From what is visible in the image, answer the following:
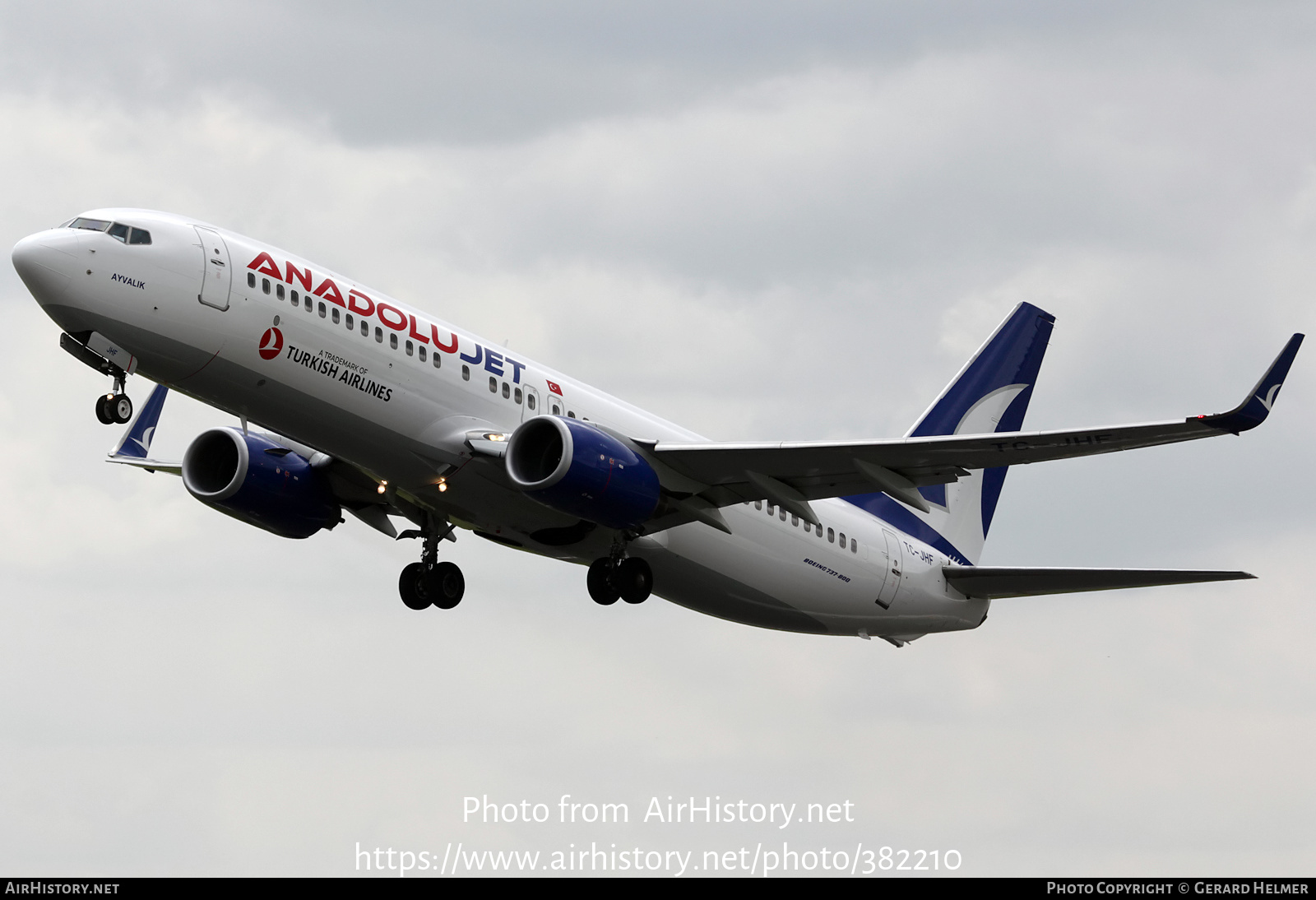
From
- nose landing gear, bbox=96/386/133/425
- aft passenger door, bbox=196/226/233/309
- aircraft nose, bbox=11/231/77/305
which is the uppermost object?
aft passenger door, bbox=196/226/233/309

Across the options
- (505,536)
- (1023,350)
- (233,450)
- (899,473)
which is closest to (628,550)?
(505,536)

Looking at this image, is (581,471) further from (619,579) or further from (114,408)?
(114,408)

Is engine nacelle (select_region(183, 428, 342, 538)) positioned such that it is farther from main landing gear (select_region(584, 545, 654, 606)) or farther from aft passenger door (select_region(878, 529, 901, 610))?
aft passenger door (select_region(878, 529, 901, 610))

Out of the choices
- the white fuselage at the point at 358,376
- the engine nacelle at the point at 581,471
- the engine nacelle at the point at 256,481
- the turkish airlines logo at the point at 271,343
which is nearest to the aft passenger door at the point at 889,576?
the white fuselage at the point at 358,376

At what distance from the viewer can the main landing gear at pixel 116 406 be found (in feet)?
97.6

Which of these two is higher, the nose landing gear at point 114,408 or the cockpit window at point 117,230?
the cockpit window at point 117,230

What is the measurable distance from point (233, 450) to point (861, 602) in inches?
596

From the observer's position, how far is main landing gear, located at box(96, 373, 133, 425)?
29734 millimetres

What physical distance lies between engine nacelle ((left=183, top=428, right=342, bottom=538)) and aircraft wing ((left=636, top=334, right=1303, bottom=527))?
8067mm

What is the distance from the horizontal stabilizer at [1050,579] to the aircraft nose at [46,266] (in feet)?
74.4

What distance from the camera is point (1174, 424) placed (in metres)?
27.7

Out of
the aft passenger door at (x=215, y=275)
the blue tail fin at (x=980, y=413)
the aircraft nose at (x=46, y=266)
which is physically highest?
the blue tail fin at (x=980, y=413)

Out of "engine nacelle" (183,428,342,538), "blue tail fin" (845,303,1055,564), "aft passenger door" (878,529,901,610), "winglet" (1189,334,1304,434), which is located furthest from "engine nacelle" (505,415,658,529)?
"blue tail fin" (845,303,1055,564)

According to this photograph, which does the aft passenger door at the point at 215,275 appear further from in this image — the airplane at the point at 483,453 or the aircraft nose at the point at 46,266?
the aircraft nose at the point at 46,266
